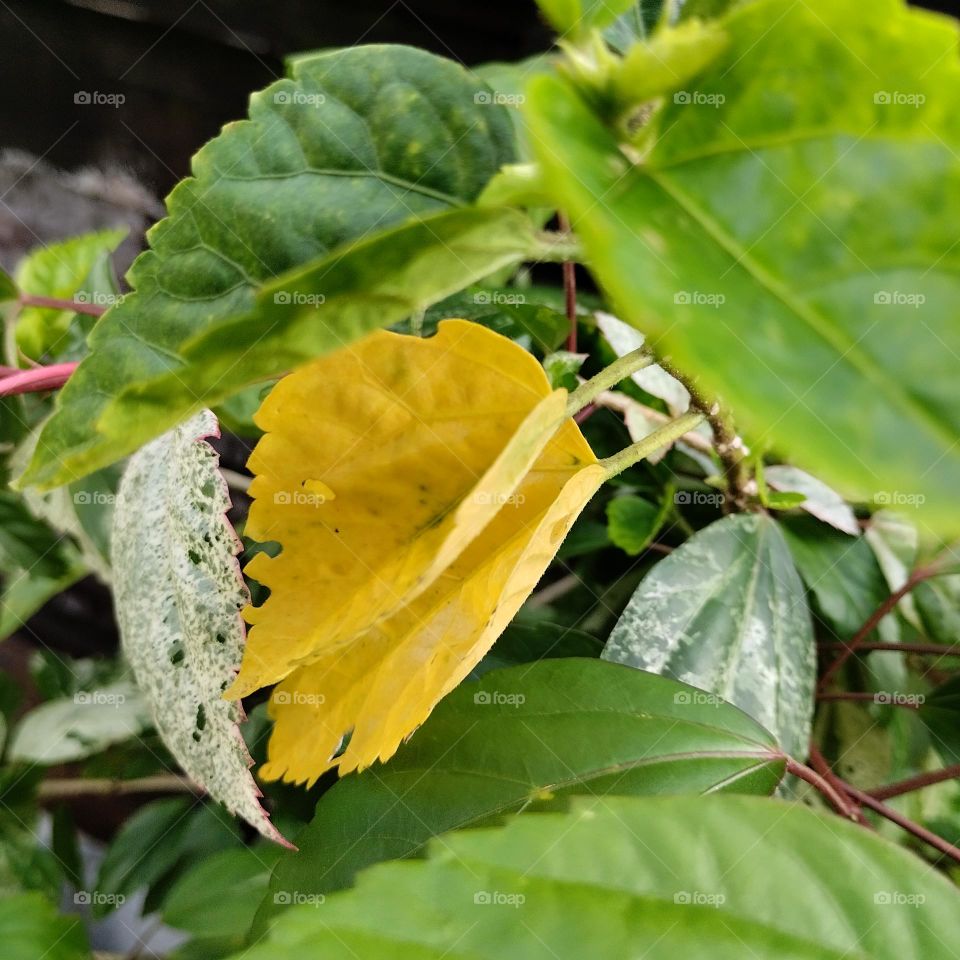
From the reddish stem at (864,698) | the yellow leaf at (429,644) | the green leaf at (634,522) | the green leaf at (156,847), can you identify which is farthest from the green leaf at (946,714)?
the green leaf at (156,847)

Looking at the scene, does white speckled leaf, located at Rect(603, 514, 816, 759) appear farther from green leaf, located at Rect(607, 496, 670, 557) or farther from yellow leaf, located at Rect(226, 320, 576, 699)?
yellow leaf, located at Rect(226, 320, 576, 699)

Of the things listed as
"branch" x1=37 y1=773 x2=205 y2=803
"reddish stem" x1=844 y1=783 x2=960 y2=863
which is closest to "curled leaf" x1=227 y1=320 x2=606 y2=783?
"reddish stem" x1=844 y1=783 x2=960 y2=863

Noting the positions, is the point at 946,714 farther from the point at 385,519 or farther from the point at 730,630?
the point at 385,519

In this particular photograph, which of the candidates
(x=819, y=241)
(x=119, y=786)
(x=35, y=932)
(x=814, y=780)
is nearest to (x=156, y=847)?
(x=119, y=786)

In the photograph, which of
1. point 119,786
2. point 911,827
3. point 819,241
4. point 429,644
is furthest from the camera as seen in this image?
point 119,786

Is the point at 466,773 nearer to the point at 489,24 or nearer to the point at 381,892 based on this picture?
the point at 381,892

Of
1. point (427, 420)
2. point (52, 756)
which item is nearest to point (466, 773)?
point (427, 420)

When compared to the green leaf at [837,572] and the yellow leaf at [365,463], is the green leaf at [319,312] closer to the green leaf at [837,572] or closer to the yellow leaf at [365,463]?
the yellow leaf at [365,463]
